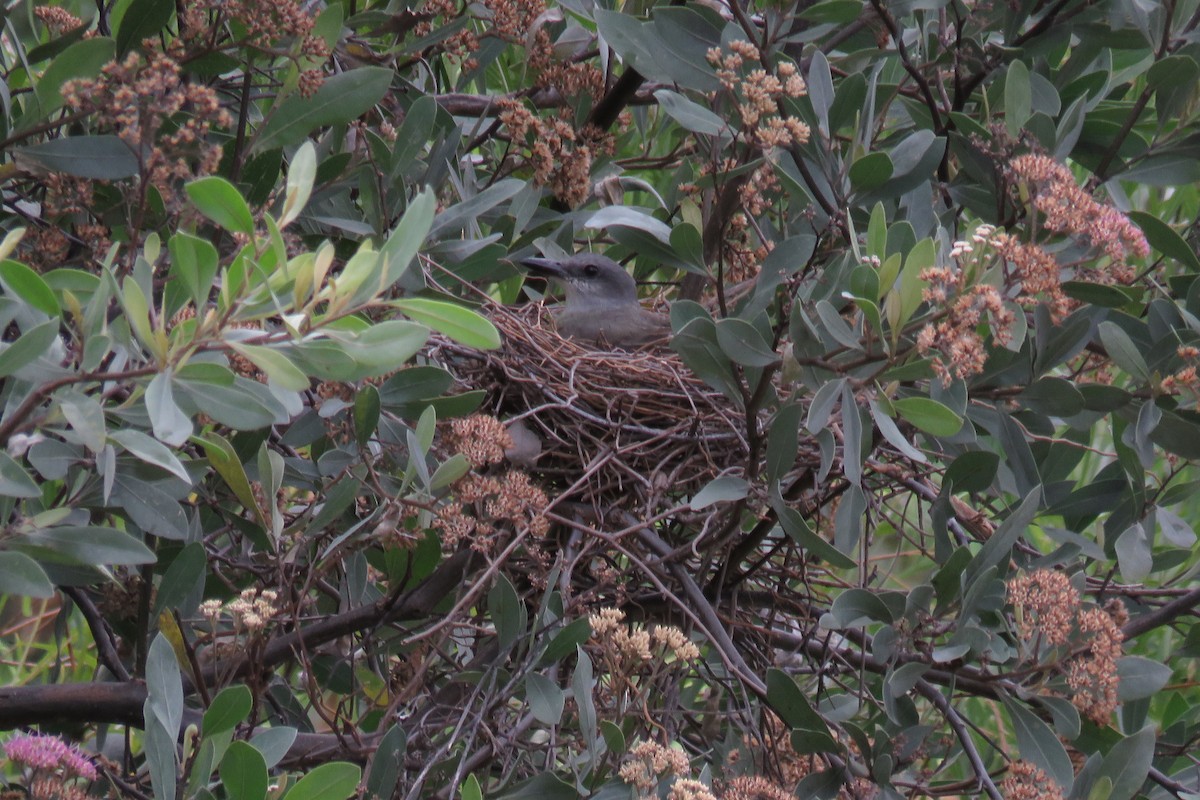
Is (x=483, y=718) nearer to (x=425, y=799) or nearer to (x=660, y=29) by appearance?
(x=425, y=799)

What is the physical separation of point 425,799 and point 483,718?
25 cm

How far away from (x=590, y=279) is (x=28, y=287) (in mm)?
3036

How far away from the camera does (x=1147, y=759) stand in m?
2.72

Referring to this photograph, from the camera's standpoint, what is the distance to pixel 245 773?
2307mm

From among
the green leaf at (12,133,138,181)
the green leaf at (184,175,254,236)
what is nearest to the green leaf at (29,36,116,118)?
the green leaf at (12,133,138,181)

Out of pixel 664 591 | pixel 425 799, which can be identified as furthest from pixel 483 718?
pixel 664 591

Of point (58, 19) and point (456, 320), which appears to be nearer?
point (456, 320)

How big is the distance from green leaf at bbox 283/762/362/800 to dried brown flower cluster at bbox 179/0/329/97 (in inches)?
64.8

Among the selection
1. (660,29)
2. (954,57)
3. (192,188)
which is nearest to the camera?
(192,188)

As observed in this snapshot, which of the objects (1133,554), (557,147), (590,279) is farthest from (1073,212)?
(590,279)

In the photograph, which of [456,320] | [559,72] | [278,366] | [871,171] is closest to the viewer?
[278,366]

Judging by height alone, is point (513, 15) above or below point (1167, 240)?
above

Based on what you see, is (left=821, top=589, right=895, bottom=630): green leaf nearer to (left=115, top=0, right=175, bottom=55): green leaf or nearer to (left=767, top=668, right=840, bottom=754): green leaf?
(left=767, top=668, right=840, bottom=754): green leaf

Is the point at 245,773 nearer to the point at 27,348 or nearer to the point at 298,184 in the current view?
the point at 27,348
